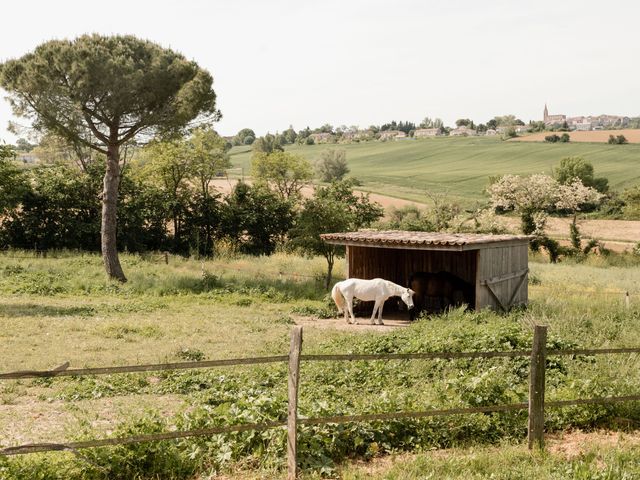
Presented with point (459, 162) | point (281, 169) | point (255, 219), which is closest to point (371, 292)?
point (255, 219)

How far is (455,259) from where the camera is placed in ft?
67.3

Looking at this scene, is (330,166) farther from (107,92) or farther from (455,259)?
(455,259)

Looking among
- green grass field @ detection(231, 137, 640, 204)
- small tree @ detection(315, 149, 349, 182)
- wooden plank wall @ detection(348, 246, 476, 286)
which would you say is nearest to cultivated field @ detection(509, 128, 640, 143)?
green grass field @ detection(231, 137, 640, 204)

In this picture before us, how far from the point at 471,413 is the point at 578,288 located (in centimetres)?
2010

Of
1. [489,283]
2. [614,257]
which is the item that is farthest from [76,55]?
[614,257]

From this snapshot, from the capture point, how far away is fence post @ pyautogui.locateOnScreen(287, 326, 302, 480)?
18.8 ft

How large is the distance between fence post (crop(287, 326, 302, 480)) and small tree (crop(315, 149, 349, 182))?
82.7 metres

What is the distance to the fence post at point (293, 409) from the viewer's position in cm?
573

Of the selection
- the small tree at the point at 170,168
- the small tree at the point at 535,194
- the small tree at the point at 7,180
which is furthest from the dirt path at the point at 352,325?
the small tree at the point at 535,194

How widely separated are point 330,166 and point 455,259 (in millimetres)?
70284

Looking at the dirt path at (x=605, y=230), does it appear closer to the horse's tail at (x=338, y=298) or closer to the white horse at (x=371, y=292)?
the white horse at (x=371, y=292)

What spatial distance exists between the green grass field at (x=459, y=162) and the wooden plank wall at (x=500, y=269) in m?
47.6

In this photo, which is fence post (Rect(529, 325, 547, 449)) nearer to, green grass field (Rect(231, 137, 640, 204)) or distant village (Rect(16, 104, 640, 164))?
green grass field (Rect(231, 137, 640, 204))

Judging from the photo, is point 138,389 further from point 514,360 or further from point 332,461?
point 514,360
